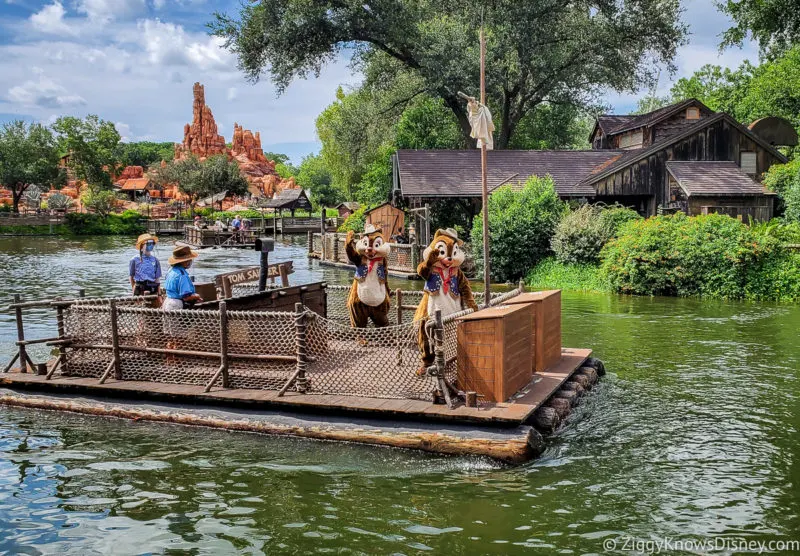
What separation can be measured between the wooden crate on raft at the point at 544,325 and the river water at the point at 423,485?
885 mm

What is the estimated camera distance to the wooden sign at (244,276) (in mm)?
13547

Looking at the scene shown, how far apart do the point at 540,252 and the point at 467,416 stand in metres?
19.1

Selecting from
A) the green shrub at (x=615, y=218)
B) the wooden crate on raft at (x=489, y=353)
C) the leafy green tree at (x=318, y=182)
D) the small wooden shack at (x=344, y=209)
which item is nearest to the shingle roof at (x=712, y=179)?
the green shrub at (x=615, y=218)

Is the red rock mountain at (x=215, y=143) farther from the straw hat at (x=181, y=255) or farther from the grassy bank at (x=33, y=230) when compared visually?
the straw hat at (x=181, y=255)

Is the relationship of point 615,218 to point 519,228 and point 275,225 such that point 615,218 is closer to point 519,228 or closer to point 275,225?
point 519,228

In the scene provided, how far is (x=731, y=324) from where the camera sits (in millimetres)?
17469

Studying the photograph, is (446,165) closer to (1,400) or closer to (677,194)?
(677,194)

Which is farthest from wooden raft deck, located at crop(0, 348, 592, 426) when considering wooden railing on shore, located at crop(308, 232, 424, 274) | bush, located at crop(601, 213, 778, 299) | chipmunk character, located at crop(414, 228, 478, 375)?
wooden railing on shore, located at crop(308, 232, 424, 274)

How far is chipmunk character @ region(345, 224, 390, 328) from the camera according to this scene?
11812 mm

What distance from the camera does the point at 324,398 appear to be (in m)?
9.66

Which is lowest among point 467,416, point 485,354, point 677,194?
point 467,416

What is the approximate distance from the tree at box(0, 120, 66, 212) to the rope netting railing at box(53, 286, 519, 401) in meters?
72.2

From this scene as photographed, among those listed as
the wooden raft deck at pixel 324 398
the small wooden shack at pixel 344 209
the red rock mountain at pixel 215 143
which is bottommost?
the wooden raft deck at pixel 324 398

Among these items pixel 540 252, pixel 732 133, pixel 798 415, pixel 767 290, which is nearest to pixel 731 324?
pixel 767 290
